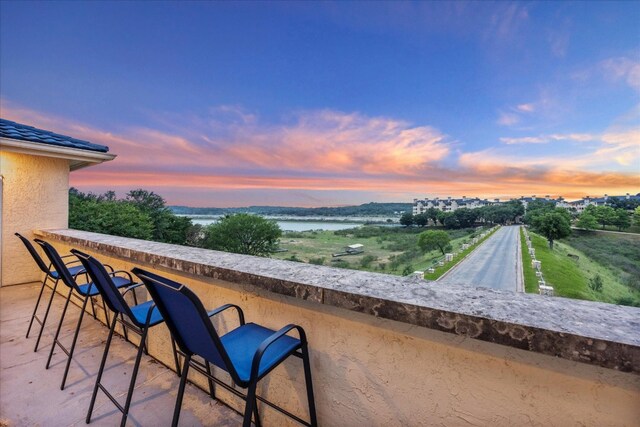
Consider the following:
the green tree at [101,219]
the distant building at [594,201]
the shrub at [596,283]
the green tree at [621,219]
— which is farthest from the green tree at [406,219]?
the green tree at [101,219]

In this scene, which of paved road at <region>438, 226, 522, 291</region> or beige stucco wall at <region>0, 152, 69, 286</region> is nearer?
beige stucco wall at <region>0, 152, 69, 286</region>

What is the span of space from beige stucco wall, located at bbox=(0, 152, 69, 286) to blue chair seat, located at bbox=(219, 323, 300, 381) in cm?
555

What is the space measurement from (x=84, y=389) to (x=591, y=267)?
2694cm

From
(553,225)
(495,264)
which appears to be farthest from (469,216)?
(495,264)

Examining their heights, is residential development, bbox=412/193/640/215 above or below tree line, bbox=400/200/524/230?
above

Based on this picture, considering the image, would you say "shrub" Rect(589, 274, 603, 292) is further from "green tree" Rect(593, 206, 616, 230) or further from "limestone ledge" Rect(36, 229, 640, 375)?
"limestone ledge" Rect(36, 229, 640, 375)

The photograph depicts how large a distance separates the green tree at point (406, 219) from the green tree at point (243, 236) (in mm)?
15276

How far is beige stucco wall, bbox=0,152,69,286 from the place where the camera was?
437 cm

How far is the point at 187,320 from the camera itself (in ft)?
3.34

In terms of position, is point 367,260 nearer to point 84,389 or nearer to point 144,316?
point 84,389

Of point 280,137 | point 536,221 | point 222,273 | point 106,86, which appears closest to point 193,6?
point 106,86

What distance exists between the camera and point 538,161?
22328mm

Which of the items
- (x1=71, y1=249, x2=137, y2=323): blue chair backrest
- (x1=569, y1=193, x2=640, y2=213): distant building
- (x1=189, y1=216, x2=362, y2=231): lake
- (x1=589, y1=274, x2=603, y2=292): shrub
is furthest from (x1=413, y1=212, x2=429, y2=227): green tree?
(x1=71, y1=249, x2=137, y2=323): blue chair backrest

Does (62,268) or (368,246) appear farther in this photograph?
(368,246)
